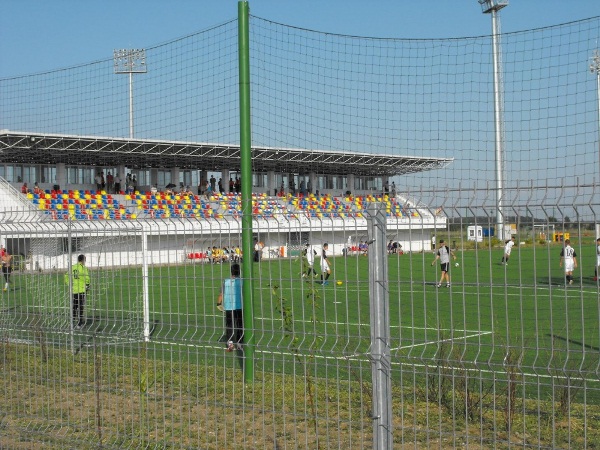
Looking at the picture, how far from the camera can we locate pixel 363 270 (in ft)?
18.3

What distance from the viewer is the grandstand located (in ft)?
18.8

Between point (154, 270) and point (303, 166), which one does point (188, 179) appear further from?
point (154, 270)

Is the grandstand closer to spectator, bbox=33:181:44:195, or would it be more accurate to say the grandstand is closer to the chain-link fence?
the chain-link fence

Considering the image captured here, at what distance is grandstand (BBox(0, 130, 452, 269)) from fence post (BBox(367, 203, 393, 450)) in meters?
0.12

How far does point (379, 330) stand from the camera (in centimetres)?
502

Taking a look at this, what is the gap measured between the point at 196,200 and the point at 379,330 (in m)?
22.9

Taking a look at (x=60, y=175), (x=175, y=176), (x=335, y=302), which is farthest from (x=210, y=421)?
(x=175, y=176)

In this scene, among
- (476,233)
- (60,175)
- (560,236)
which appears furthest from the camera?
(60,175)

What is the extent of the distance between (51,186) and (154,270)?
141 feet

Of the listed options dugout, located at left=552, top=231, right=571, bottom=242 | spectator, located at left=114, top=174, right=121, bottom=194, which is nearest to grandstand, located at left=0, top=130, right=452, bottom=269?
spectator, located at left=114, top=174, right=121, bottom=194

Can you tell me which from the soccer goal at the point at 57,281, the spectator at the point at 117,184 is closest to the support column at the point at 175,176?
the spectator at the point at 117,184

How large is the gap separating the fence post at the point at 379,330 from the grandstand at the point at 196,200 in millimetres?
118

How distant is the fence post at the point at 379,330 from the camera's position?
16.4 feet

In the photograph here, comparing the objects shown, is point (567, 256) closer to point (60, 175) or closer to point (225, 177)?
point (60, 175)
